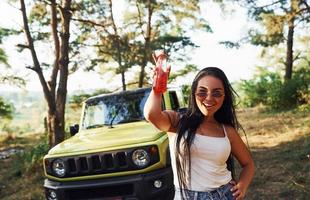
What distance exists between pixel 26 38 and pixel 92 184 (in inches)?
299

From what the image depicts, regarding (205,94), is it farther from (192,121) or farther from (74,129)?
(74,129)

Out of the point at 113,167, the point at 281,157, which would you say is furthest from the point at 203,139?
the point at 281,157

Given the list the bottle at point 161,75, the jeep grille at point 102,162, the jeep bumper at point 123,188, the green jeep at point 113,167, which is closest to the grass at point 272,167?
the jeep bumper at point 123,188

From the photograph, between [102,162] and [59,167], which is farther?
[59,167]

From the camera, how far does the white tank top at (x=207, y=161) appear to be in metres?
2.38

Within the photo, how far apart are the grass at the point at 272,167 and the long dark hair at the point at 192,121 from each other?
3979 mm

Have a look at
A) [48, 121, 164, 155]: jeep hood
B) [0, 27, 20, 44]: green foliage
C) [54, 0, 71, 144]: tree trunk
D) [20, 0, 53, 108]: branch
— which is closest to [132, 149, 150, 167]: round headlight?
[48, 121, 164, 155]: jeep hood

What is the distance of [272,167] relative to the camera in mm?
8141

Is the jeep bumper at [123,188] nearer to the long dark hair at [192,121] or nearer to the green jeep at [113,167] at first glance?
the green jeep at [113,167]

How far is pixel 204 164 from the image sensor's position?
241 centimetres

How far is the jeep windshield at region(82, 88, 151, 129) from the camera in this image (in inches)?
259

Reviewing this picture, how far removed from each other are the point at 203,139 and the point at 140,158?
2.90 meters

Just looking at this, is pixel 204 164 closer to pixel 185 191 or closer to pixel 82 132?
pixel 185 191

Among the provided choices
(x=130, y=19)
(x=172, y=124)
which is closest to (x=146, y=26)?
(x=130, y=19)
